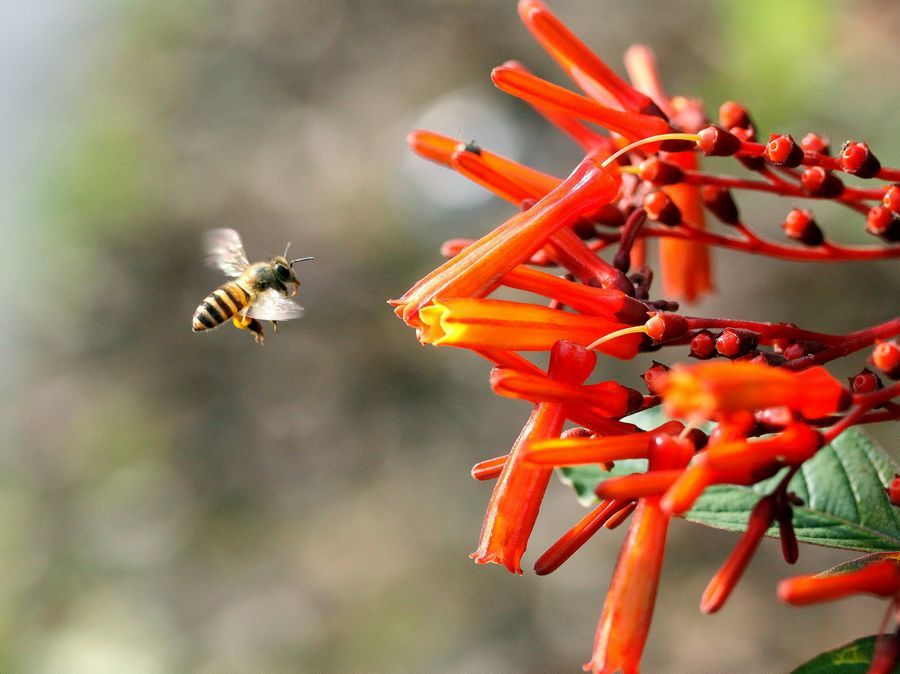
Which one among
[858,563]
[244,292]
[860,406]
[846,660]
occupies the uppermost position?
[244,292]

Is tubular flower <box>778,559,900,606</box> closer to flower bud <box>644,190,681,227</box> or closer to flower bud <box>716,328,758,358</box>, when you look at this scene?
flower bud <box>716,328,758,358</box>

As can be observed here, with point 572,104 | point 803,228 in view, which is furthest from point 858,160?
point 572,104

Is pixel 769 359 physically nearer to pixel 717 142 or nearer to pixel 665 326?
pixel 665 326

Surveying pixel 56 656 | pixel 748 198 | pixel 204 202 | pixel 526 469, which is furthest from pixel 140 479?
pixel 526 469

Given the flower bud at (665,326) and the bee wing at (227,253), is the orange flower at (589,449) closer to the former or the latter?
the flower bud at (665,326)

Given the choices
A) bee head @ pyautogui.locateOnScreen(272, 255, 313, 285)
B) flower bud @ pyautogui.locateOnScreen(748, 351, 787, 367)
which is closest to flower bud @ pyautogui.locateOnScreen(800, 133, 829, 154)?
flower bud @ pyautogui.locateOnScreen(748, 351, 787, 367)
